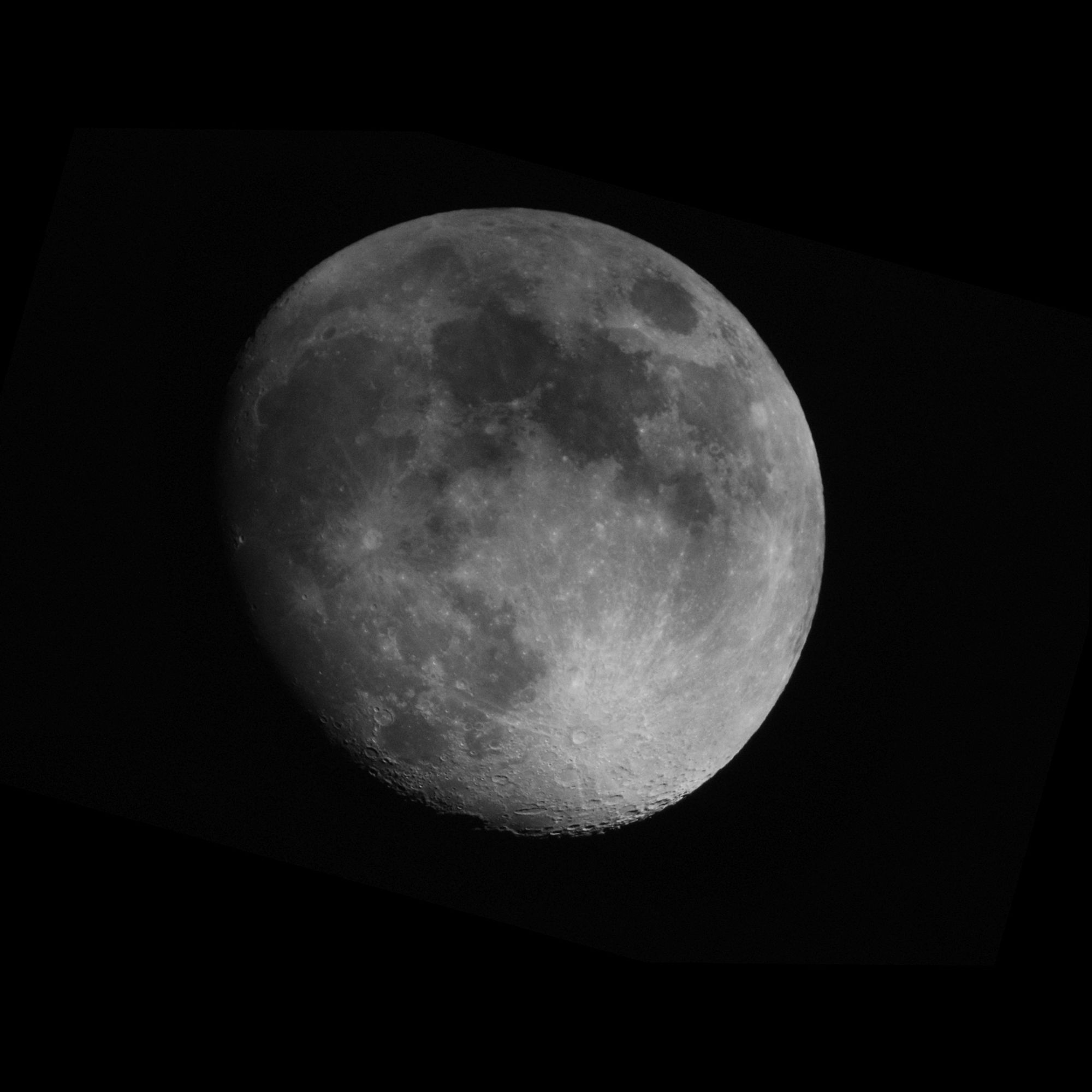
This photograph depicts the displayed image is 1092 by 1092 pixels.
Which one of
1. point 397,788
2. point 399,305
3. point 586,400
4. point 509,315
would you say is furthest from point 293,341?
point 397,788

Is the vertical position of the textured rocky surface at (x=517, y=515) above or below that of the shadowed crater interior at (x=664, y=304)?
below

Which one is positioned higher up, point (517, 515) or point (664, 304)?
point (664, 304)

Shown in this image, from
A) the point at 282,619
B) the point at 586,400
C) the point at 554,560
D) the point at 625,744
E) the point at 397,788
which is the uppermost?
the point at 586,400

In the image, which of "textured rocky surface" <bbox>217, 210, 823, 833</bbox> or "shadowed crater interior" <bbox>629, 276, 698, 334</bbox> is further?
"shadowed crater interior" <bbox>629, 276, 698, 334</bbox>

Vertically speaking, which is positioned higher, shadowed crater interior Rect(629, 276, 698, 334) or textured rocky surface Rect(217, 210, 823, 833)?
shadowed crater interior Rect(629, 276, 698, 334)

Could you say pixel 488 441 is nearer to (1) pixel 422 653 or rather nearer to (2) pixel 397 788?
(1) pixel 422 653

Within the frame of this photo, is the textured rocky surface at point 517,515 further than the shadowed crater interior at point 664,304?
No

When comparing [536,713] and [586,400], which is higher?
[586,400]

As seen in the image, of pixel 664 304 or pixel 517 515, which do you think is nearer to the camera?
pixel 517 515
